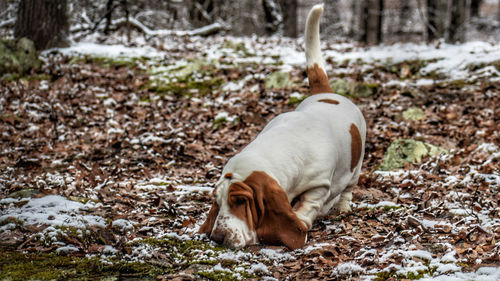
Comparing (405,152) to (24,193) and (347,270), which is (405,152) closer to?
(347,270)

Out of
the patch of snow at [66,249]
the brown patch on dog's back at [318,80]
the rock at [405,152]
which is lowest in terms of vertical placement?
the rock at [405,152]

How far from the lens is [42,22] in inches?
391

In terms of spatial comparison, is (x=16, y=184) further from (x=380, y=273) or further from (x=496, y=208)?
(x=496, y=208)

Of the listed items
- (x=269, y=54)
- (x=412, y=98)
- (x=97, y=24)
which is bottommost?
(x=412, y=98)

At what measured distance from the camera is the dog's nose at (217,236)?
3.07 m

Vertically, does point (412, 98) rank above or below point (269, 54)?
below

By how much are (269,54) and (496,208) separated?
778cm

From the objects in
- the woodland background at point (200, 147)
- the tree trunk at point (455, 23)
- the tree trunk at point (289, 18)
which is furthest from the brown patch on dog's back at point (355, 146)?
the tree trunk at point (289, 18)

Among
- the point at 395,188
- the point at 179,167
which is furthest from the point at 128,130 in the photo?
the point at 395,188

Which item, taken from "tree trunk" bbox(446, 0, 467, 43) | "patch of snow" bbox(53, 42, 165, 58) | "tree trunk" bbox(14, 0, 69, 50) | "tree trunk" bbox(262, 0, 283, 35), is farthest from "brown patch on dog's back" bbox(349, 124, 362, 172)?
"tree trunk" bbox(262, 0, 283, 35)

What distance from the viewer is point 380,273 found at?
9.02ft

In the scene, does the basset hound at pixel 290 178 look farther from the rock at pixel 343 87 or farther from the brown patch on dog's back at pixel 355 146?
the rock at pixel 343 87

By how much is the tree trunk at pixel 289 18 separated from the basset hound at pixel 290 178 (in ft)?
40.1

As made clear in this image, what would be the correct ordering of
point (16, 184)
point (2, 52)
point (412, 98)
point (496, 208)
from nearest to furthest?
point (496, 208) → point (16, 184) → point (412, 98) → point (2, 52)
